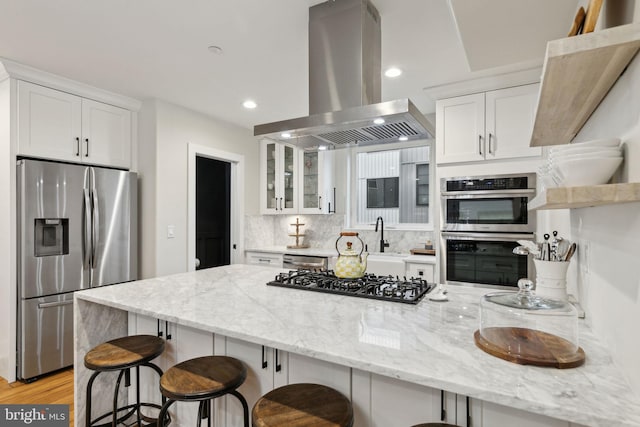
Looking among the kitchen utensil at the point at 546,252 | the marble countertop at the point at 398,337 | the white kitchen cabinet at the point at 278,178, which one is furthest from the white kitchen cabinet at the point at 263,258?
the kitchen utensil at the point at 546,252

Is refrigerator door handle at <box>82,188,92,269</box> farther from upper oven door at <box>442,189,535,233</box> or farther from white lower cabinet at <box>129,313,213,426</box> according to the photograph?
upper oven door at <box>442,189,535,233</box>

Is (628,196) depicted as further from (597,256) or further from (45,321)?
(45,321)

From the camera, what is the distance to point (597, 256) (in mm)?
1119

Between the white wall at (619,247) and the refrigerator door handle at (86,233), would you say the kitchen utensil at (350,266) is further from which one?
the refrigerator door handle at (86,233)

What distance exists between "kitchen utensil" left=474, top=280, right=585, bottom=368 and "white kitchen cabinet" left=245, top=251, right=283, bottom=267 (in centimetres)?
329

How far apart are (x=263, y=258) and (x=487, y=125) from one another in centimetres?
299

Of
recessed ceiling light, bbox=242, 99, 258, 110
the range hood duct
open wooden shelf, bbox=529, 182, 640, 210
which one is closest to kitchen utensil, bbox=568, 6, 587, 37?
open wooden shelf, bbox=529, 182, 640, 210

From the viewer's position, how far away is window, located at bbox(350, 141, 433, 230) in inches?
157

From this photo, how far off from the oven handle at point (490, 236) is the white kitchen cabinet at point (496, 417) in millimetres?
1988

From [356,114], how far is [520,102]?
1.86 metres

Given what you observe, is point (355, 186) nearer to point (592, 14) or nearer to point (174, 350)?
point (174, 350)

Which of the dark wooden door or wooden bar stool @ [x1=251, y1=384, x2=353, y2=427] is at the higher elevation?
the dark wooden door

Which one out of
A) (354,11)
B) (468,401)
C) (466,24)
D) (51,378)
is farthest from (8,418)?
(466,24)

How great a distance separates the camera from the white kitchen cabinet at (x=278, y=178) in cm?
450
